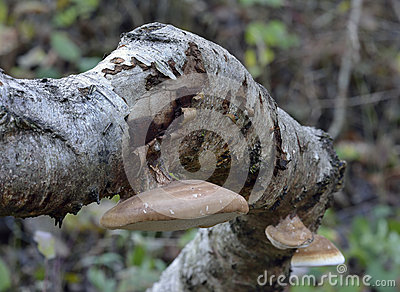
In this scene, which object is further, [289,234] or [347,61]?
[347,61]

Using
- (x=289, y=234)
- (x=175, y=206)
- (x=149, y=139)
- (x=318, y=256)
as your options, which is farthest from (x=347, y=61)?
(x=175, y=206)

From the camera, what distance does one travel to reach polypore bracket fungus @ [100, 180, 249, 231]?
0.86 m

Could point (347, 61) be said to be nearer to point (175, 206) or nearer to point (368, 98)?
point (368, 98)

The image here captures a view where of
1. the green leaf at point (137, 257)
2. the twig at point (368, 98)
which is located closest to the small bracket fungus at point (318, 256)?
the green leaf at point (137, 257)

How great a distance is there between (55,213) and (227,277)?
119cm

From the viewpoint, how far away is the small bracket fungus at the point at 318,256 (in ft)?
5.58

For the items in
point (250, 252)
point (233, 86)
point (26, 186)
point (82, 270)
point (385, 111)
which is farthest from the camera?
point (385, 111)

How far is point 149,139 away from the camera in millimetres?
992

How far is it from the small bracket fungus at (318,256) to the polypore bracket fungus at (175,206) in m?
0.90

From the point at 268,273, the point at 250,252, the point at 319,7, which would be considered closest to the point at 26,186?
the point at 250,252

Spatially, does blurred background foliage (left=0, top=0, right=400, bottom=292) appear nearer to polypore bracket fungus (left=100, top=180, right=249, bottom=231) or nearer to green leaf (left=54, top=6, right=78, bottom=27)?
green leaf (left=54, top=6, right=78, bottom=27)

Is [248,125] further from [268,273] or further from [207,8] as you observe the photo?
[207,8]

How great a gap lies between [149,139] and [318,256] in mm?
1078

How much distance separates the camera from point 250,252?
1804 mm
